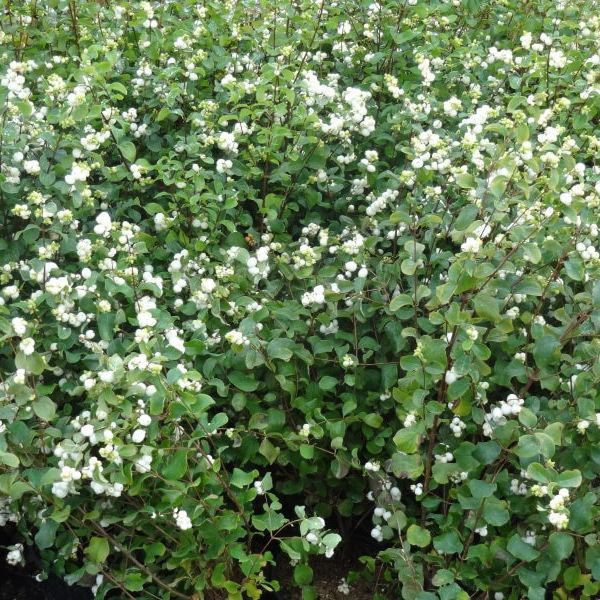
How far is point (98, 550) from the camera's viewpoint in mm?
2432

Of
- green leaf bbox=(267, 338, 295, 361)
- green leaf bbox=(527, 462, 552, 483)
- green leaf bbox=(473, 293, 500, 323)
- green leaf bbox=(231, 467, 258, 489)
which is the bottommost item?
green leaf bbox=(231, 467, 258, 489)

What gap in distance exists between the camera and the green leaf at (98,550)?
242 cm

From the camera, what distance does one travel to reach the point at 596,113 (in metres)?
3.63

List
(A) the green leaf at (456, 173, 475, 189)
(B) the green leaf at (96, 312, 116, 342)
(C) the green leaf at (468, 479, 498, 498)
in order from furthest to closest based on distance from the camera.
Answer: (B) the green leaf at (96, 312, 116, 342), (A) the green leaf at (456, 173, 475, 189), (C) the green leaf at (468, 479, 498, 498)

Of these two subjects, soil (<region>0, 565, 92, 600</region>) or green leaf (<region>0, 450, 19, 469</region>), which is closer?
green leaf (<region>0, 450, 19, 469</region>)

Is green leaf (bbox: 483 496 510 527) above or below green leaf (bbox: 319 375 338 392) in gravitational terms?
above

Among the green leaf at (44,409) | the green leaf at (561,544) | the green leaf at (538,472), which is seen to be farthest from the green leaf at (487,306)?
the green leaf at (44,409)

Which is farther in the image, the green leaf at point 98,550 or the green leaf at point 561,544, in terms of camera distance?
the green leaf at point 98,550

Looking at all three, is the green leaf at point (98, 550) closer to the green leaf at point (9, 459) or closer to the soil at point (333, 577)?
the green leaf at point (9, 459)

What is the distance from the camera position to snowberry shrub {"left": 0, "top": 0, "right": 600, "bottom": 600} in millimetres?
2377

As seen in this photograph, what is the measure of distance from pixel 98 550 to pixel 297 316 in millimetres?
974

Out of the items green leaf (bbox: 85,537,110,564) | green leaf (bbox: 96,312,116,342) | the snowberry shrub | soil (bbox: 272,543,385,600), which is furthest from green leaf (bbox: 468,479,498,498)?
green leaf (bbox: 96,312,116,342)

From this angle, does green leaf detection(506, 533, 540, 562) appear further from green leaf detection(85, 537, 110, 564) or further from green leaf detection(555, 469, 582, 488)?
green leaf detection(85, 537, 110, 564)

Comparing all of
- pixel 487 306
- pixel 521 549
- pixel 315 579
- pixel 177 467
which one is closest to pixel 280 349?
pixel 177 467
